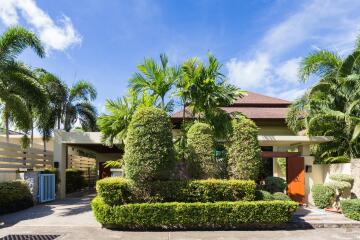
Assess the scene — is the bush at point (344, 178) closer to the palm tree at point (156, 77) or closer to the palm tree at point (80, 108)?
the palm tree at point (156, 77)

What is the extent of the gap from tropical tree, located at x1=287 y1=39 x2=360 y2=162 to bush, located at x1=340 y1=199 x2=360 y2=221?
246cm

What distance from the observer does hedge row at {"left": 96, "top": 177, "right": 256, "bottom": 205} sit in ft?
35.6

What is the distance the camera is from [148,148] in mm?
10836

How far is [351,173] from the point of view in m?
13.4

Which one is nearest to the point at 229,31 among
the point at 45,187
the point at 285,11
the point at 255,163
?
the point at 285,11

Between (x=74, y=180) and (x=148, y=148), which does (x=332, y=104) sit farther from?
(x=74, y=180)

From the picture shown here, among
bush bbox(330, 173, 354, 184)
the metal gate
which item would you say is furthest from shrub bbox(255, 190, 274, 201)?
the metal gate

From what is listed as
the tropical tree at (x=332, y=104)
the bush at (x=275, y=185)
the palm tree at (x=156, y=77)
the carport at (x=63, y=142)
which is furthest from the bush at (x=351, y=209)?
the carport at (x=63, y=142)

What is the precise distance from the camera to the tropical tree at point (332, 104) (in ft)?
46.1

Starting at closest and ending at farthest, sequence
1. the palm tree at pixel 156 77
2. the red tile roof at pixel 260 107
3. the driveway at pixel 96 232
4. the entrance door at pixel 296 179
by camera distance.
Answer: the driveway at pixel 96 232, the palm tree at pixel 156 77, the entrance door at pixel 296 179, the red tile roof at pixel 260 107

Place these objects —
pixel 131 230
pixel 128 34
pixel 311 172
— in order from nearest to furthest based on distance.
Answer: pixel 131 230, pixel 128 34, pixel 311 172

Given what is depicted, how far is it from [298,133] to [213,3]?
28.1 feet

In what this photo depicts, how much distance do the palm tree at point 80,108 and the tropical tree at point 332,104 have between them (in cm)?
1309

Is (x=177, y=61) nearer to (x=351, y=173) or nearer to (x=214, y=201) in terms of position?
(x=214, y=201)
